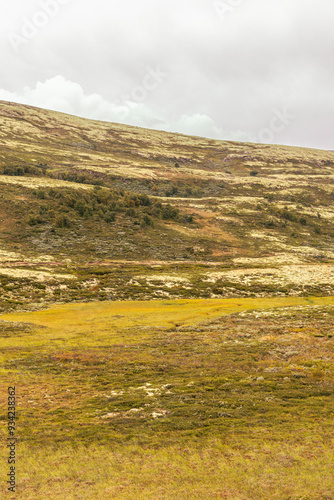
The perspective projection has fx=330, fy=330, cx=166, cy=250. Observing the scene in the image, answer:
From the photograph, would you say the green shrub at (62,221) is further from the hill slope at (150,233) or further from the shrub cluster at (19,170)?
the shrub cluster at (19,170)

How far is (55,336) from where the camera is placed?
30.5 m

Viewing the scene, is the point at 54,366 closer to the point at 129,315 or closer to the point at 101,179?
the point at 129,315

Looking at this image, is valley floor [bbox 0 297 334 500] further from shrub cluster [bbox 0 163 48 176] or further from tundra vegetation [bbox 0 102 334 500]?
shrub cluster [bbox 0 163 48 176]

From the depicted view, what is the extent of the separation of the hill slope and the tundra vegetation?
66 centimetres

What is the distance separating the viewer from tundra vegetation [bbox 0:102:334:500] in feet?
35.5

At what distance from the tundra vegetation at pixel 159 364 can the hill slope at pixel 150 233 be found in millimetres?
655

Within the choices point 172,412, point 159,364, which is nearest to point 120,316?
point 159,364

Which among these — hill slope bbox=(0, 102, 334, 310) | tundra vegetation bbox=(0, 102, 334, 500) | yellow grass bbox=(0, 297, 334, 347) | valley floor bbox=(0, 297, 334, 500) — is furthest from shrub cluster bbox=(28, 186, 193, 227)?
valley floor bbox=(0, 297, 334, 500)

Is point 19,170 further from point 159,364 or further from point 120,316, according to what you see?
point 159,364

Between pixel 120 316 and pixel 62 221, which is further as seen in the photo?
pixel 62 221

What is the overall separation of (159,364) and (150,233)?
76.1m

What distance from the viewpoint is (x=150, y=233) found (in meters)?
97.4

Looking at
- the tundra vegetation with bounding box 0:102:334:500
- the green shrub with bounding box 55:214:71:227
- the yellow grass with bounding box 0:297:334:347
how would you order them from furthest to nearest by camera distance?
the green shrub with bounding box 55:214:71:227 → the yellow grass with bounding box 0:297:334:347 → the tundra vegetation with bounding box 0:102:334:500

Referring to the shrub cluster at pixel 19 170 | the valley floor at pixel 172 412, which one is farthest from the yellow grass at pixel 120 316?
the shrub cluster at pixel 19 170
